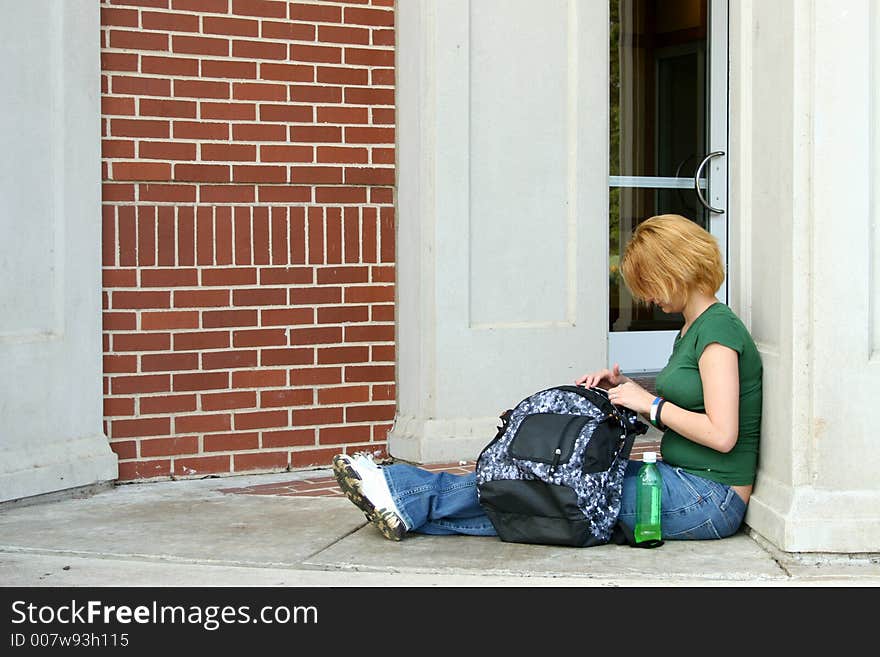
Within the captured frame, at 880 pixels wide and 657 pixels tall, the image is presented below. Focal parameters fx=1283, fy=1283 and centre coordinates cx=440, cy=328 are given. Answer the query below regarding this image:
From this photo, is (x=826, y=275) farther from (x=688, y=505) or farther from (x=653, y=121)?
(x=653, y=121)

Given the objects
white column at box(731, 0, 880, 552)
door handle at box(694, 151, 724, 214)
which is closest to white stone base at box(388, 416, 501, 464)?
white column at box(731, 0, 880, 552)

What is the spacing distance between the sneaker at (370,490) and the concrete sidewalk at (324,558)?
0.09 meters

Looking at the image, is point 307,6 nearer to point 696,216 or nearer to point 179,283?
point 179,283

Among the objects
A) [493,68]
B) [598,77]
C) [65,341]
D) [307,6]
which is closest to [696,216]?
[598,77]

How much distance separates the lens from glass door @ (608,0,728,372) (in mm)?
6516

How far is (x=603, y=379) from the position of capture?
4.25 metres

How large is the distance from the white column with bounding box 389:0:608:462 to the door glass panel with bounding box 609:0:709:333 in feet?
3.06

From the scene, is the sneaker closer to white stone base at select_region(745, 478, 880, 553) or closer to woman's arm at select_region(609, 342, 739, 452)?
woman's arm at select_region(609, 342, 739, 452)

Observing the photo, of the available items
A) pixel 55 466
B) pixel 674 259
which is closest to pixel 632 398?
pixel 674 259

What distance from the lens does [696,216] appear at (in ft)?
21.7

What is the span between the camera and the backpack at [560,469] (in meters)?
3.83

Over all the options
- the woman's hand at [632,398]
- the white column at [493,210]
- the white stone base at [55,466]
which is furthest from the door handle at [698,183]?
the white stone base at [55,466]

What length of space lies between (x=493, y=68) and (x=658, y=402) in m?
2.00
